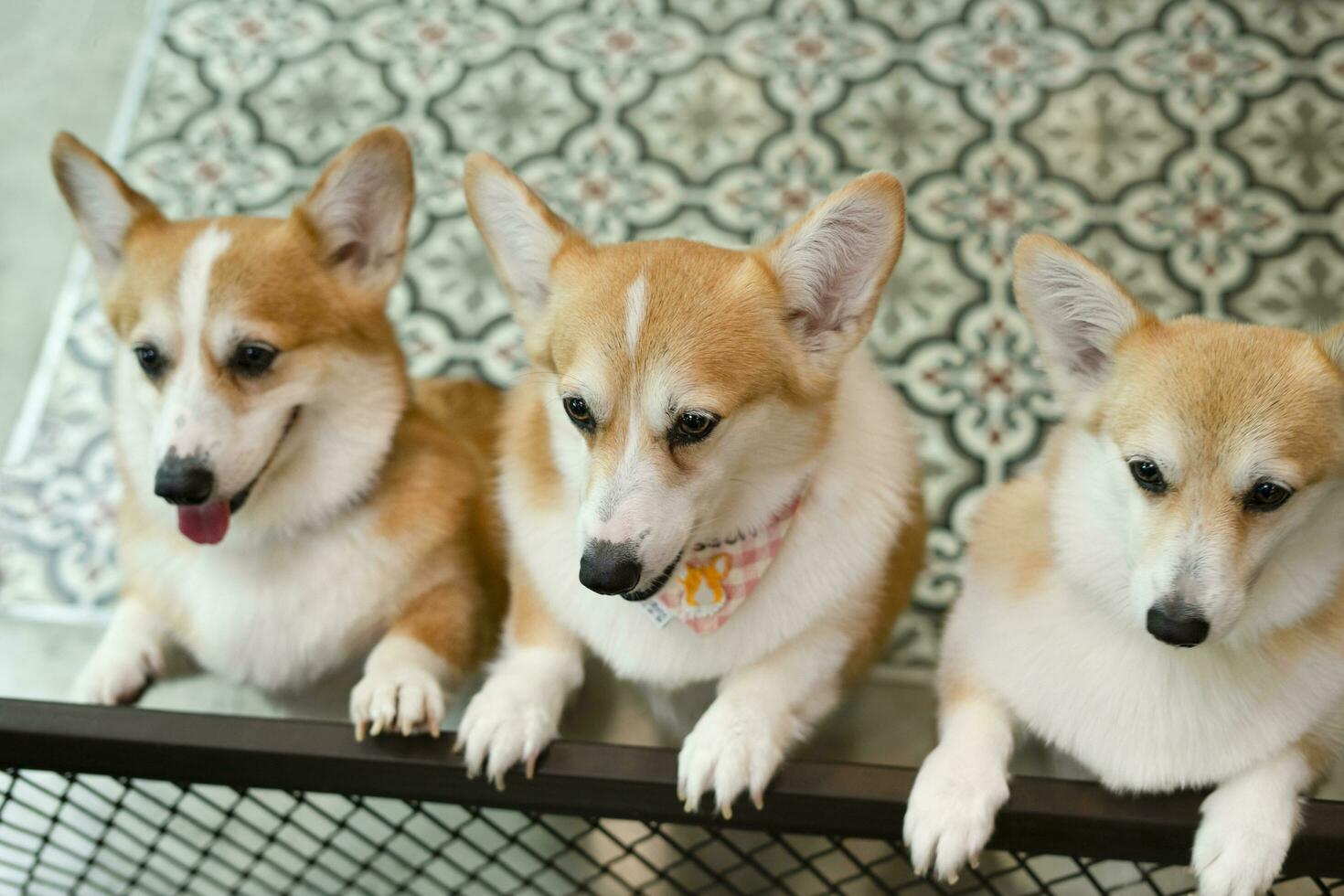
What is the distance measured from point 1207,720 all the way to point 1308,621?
0.51ft

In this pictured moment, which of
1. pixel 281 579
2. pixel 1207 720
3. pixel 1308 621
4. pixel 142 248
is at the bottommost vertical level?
pixel 281 579

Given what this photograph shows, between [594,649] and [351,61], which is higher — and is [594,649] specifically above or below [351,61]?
below

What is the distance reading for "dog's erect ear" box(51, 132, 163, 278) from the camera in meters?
1.51

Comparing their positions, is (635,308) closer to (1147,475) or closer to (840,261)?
(840,261)

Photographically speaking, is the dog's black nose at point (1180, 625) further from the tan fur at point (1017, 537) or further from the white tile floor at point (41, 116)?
the white tile floor at point (41, 116)

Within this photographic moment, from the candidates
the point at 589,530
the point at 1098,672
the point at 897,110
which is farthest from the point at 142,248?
the point at 897,110

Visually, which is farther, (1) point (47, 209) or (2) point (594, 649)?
(1) point (47, 209)

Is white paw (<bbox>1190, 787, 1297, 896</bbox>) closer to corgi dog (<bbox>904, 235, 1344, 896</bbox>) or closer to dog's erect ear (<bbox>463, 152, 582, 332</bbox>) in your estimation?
corgi dog (<bbox>904, 235, 1344, 896</bbox>)

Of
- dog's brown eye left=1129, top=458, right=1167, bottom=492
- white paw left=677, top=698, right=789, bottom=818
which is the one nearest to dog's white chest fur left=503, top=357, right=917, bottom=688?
white paw left=677, top=698, right=789, bottom=818

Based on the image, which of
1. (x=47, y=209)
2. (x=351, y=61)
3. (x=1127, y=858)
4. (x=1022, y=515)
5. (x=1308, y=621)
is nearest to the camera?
(x=1127, y=858)

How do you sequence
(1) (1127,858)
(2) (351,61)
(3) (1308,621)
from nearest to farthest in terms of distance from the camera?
(1) (1127,858) → (3) (1308,621) → (2) (351,61)

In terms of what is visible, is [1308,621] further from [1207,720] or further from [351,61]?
[351,61]

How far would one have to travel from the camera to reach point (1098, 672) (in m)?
1.39

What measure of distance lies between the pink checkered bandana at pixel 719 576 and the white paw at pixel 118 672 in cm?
71
